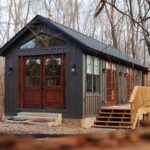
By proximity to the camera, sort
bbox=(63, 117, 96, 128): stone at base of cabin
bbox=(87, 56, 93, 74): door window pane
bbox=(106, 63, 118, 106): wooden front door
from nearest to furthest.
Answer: bbox=(63, 117, 96, 128): stone at base of cabin → bbox=(87, 56, 93, 74): door window pane → bbox=(106, 63, 118, 106): wooden front door

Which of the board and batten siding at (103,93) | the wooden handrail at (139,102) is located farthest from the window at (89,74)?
the wooden handrail at (139,102)

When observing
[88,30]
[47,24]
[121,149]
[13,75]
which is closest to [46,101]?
[13,75]

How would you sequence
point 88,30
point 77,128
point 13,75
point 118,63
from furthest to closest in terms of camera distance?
point 88,30
point 118,63
point 13,75
point 77,128

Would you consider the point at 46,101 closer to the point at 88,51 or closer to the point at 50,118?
the point at 50,118

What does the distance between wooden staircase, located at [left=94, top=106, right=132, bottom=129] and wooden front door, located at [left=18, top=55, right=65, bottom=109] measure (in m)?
1.89

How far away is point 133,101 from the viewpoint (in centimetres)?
1573

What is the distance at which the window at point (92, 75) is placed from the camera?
16337mm

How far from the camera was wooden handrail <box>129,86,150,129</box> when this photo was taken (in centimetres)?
1581

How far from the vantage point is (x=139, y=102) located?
17.5 metres

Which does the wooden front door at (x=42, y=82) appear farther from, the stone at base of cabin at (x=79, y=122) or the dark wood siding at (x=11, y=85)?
the stone at base of cabin at (x=79, y=122)

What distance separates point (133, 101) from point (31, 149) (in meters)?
15.4

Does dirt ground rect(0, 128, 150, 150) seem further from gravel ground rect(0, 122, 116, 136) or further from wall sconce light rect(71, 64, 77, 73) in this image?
wall sconce light rect(71, 64, 77, 73)

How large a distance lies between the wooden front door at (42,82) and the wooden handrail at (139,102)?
122 inches

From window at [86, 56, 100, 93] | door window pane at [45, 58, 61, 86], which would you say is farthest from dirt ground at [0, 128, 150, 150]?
door window pane at [45, 58, 61, 86]
